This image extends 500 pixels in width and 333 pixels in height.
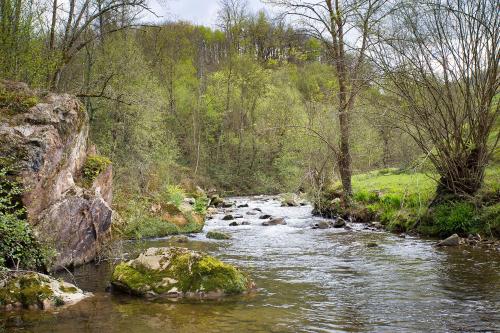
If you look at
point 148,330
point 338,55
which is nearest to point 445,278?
point 148,330

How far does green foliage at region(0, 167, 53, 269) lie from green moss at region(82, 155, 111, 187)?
121 inches

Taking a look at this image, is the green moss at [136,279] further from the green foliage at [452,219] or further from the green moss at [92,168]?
the green foliage at [452,219]

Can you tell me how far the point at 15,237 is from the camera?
28.5 feet

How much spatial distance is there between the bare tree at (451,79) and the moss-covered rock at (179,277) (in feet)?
29.8

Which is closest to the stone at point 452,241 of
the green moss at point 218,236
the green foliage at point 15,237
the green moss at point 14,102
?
the green moss at point 218,236

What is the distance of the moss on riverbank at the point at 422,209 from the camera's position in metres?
14.7

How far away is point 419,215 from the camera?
55.7ft

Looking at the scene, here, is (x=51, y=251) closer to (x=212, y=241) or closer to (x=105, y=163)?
(x=105, y=163)

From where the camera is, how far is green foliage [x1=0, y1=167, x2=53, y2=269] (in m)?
8.43

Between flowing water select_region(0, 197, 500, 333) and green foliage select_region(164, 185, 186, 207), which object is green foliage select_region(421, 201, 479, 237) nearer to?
flowing water select_region(0, 197, 500, 333)

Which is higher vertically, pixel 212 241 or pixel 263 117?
pixel 263 117

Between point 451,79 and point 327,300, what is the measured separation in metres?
9.75

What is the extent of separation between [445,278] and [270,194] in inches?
1286

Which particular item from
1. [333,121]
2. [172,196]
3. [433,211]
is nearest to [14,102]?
[172,196]
